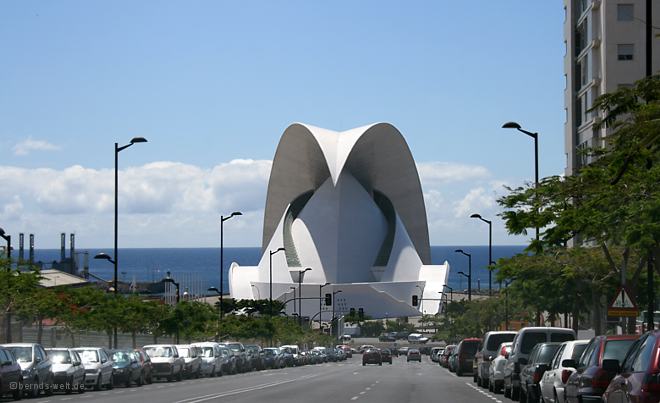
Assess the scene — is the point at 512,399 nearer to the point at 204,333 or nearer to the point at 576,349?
the point at 576,349

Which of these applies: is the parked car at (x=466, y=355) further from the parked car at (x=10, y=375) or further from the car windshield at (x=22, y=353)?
the parked car at (x=10, y=375)

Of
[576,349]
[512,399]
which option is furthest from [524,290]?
[576,349]

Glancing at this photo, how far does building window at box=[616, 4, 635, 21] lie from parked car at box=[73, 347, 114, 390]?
137 feet

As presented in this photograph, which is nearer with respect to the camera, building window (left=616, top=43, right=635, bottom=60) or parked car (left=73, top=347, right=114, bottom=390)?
parked car (left=73, top=347, right=114, bottom=390)

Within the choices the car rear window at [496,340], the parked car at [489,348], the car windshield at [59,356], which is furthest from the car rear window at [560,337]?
the car windshield at [59,356]

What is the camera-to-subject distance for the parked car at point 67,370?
124 ft

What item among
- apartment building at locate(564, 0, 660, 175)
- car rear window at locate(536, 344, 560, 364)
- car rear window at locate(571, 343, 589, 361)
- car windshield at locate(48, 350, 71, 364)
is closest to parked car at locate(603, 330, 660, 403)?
car rear window at locate(571, 343, 589, 361)

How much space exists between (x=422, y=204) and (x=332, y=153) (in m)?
28.2

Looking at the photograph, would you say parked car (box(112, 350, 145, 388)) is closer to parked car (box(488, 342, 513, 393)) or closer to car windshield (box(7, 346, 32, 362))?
car windshield (box(7, 346, 32, 362))

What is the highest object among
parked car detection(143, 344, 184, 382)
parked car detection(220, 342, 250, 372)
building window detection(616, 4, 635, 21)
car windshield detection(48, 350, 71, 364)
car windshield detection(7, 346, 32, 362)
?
building window detection(616, 4, 635, 21)

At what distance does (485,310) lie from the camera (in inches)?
4328

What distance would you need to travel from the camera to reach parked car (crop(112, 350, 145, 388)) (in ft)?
143

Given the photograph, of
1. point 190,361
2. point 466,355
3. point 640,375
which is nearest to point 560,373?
point 640,375

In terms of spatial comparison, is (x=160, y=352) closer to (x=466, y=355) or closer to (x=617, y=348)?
(x=466, y=355)
